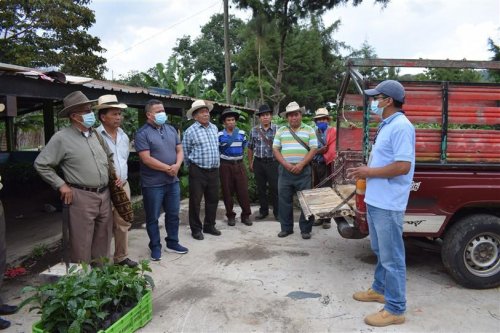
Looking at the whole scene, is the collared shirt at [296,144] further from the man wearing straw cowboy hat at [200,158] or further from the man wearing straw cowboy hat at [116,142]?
the man wearing straw cowboy hat at [116,142]

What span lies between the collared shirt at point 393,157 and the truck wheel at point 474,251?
3.81 ft

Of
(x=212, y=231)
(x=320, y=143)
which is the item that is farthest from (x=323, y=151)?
(x=212, y=231)

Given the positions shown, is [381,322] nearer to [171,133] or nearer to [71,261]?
[71,261]

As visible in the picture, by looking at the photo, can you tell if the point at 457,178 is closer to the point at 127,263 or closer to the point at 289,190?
the point at 289,190

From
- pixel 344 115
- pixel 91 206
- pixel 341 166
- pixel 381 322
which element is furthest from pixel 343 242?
pixel 91 206

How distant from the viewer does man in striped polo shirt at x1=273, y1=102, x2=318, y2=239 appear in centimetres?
572

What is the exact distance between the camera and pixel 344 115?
5.66 meters

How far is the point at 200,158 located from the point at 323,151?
2.01 meters

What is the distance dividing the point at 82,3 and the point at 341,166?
647 inches

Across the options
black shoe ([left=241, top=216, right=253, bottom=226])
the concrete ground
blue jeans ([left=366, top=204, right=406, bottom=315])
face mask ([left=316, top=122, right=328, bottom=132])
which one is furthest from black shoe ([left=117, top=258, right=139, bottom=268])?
face mask ([left=316, top=122, right=328, bottom=132])

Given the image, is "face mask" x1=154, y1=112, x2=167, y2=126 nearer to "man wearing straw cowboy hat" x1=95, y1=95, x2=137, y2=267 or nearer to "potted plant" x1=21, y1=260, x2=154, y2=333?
"man wearing straw cowboy hat" x1=95, y1=95, x2=137, y2=267

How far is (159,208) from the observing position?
4969 mm

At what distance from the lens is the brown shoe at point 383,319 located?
3.31 metres

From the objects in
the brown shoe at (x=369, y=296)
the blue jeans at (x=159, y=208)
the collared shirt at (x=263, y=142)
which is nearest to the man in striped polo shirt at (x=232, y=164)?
the collared shirt at (x=263, y=142)
